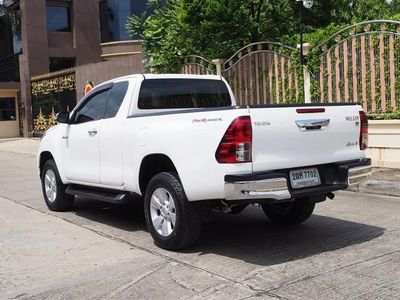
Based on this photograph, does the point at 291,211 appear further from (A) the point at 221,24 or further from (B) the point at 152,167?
(A) the point at 221,24

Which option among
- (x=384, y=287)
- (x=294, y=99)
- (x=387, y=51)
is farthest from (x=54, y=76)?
(x=384, y=287)

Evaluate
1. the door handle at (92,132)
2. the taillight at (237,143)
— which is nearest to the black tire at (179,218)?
the taillight at (237,143)

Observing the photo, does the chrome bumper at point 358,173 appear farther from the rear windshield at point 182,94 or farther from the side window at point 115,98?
the side window at point 115,98

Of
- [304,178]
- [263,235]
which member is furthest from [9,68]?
[304,178]

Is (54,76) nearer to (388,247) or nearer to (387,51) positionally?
(387,51)

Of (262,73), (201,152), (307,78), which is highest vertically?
(262,73)

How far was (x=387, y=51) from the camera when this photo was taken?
423 inches

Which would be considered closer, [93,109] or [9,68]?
[93,109]

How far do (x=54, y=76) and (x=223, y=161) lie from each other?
77.0ft

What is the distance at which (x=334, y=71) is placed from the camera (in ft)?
38.7

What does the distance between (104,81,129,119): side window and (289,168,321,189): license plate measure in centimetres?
250

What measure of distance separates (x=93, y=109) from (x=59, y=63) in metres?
27.7

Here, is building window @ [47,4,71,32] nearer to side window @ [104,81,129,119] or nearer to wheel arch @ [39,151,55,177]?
wheel arch @ [39,151,55,177]

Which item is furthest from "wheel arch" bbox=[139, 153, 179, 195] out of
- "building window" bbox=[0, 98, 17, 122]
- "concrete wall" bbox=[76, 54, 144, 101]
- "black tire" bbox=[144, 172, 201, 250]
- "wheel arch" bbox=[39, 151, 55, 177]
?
"building window" bbox=[0, 98, 17, 122]
